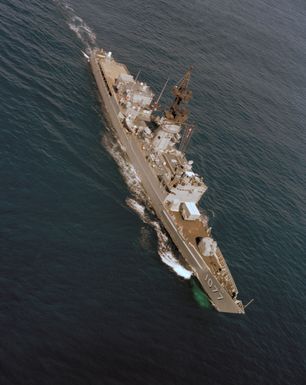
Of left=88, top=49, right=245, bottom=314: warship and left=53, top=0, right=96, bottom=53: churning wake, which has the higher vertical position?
left=53, top=0, right=96, bottom=53: churning wake

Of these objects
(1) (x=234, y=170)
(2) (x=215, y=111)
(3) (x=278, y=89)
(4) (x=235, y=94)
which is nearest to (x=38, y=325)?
(1) (x=234, y=170)

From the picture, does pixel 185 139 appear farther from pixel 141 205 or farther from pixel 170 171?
pixel 141 205

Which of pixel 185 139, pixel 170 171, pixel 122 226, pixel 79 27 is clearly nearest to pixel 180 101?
pixel 185 139

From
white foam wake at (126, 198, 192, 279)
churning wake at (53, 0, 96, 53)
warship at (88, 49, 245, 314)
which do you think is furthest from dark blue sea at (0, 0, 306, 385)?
warship at (88, 49, 245, 314)

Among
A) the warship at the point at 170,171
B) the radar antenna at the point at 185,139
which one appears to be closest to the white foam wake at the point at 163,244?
the warship at the point at 170,171

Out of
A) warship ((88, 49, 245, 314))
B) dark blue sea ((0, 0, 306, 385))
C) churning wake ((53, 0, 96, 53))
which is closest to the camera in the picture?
dark blue sea ((0, 0, 306, 385))

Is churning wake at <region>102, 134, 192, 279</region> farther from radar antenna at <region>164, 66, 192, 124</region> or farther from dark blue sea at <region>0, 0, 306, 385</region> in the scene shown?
radar antenna at <region>164, 66, 192, 124</region>

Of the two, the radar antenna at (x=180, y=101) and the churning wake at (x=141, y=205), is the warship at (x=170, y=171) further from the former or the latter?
the churning wake at (x=141, y=205)
